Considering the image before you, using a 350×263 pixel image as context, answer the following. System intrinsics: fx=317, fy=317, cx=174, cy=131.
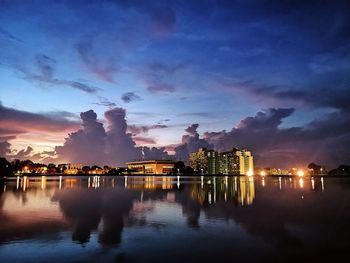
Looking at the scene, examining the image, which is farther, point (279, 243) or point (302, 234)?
point (302, 234)

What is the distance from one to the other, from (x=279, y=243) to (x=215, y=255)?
244 inches

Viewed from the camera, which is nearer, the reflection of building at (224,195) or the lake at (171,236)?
the lake at (171,236)

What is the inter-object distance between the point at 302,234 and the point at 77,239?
18539mm

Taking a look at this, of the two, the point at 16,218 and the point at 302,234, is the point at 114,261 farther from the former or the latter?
the point at 16,218

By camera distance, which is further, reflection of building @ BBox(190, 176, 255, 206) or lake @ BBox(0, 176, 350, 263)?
reflection of building @ BBox(190, 176, 255, 206)

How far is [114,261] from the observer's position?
18.5 meters

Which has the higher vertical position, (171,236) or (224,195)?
(224,195)

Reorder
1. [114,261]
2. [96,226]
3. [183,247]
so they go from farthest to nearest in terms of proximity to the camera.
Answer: [96,226], [183,247], [114,261]

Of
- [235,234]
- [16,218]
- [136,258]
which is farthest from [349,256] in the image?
[16,218]

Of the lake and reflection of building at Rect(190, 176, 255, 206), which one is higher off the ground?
reflection of building at Rect(190, 176, 255, 206)

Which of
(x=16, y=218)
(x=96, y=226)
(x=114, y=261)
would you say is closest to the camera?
(x=114, y=261)

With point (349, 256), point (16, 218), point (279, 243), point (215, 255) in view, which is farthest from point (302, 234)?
point (16, 218)

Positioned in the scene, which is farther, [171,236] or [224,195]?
[224,195]

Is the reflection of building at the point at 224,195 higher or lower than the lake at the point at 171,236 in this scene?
higher
